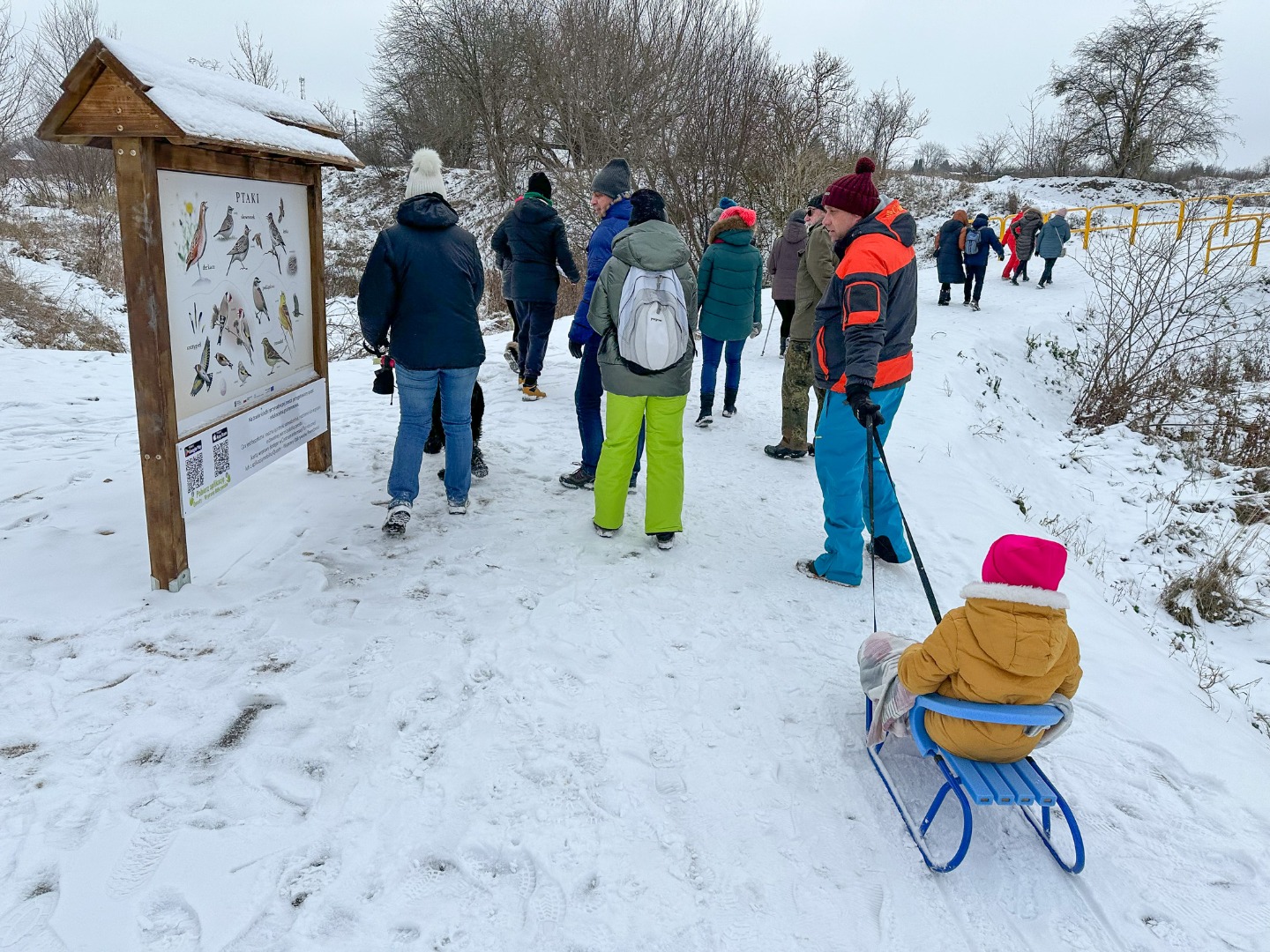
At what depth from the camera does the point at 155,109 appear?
319cm

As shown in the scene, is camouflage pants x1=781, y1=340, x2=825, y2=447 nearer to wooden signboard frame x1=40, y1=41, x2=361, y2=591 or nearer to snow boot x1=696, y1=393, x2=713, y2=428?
snow boot x1=696, y1=393, x2=713, y2=428

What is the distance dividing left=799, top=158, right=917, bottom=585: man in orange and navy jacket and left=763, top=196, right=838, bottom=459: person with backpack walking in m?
1.80

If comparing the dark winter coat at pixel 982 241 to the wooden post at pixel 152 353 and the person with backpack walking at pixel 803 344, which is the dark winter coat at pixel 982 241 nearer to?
the person with backpack walking at pixel 803 344

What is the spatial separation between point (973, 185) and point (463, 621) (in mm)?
31147

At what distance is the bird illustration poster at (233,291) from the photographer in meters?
3.71

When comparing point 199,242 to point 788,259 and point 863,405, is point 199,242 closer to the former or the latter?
point 863,405

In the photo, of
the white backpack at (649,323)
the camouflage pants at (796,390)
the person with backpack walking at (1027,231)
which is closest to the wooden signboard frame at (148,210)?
the white backpack at (649,323)

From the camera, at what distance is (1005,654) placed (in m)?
2.47

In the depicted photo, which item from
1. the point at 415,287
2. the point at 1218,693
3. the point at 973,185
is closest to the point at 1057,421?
the point at 1218,693

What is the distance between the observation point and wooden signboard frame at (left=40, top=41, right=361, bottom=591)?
3.24 meters

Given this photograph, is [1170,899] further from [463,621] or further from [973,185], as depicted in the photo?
[973,185]

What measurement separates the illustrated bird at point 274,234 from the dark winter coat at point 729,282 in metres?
3.20

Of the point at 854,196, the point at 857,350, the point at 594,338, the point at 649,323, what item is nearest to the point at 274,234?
the point at 594,338

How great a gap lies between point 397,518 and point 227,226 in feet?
5.74
